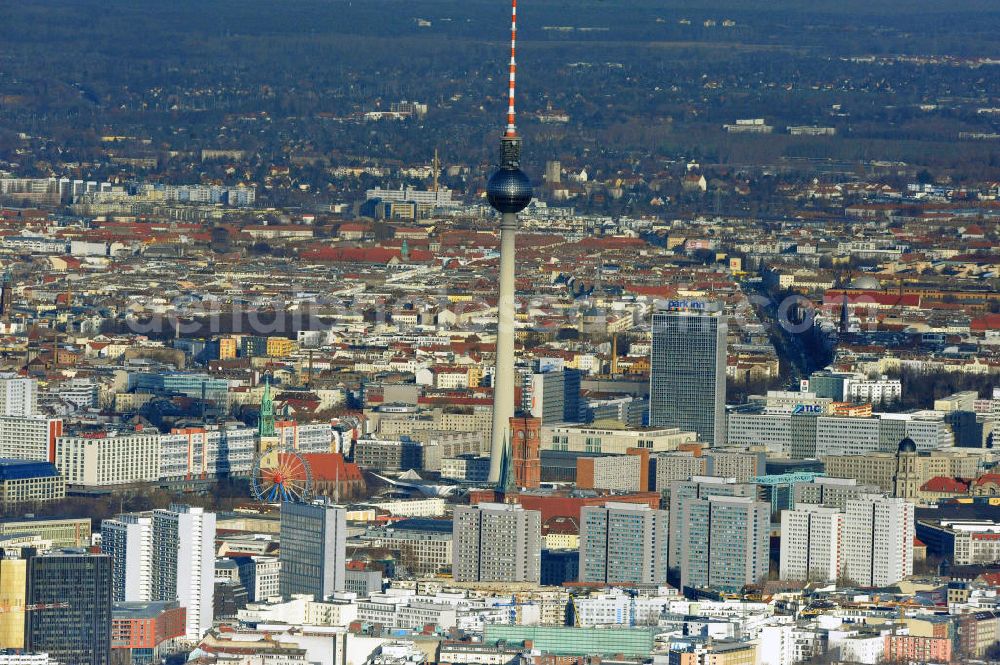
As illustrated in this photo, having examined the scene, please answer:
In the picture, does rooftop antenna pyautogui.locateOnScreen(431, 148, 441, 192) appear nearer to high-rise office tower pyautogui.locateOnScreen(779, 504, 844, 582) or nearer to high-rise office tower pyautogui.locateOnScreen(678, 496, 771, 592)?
high-rise office tower pyautogui.locateOnScreen(779, 504, 844, 582)

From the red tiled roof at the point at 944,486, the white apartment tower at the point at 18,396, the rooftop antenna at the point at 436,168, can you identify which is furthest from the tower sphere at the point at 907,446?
the rooftop antenna at the point at 436,168

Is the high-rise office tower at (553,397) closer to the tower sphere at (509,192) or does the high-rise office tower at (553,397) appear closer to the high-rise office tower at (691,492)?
the tower sphere at (509,192)

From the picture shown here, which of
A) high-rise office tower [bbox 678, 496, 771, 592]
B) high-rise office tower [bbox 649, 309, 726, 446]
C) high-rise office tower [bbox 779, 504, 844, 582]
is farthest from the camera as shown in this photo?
high-rise office tower [bbox 649, 309, 726, 446]

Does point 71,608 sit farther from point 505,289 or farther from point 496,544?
point 505,289

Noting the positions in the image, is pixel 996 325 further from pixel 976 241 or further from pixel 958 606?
pixel 958 606

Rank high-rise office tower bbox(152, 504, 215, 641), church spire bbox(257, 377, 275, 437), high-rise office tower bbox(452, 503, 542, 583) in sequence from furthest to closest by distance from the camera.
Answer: church spire bbox(257, 377, 275, 437) < high-rise office tower bbox(452, 503, 542, 583) < high-rise office tower bbox(152, 504, 215, 641)

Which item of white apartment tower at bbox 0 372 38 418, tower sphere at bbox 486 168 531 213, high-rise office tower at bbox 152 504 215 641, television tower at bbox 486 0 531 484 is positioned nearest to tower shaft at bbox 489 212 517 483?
television tower at bbox 486 0 531 484
